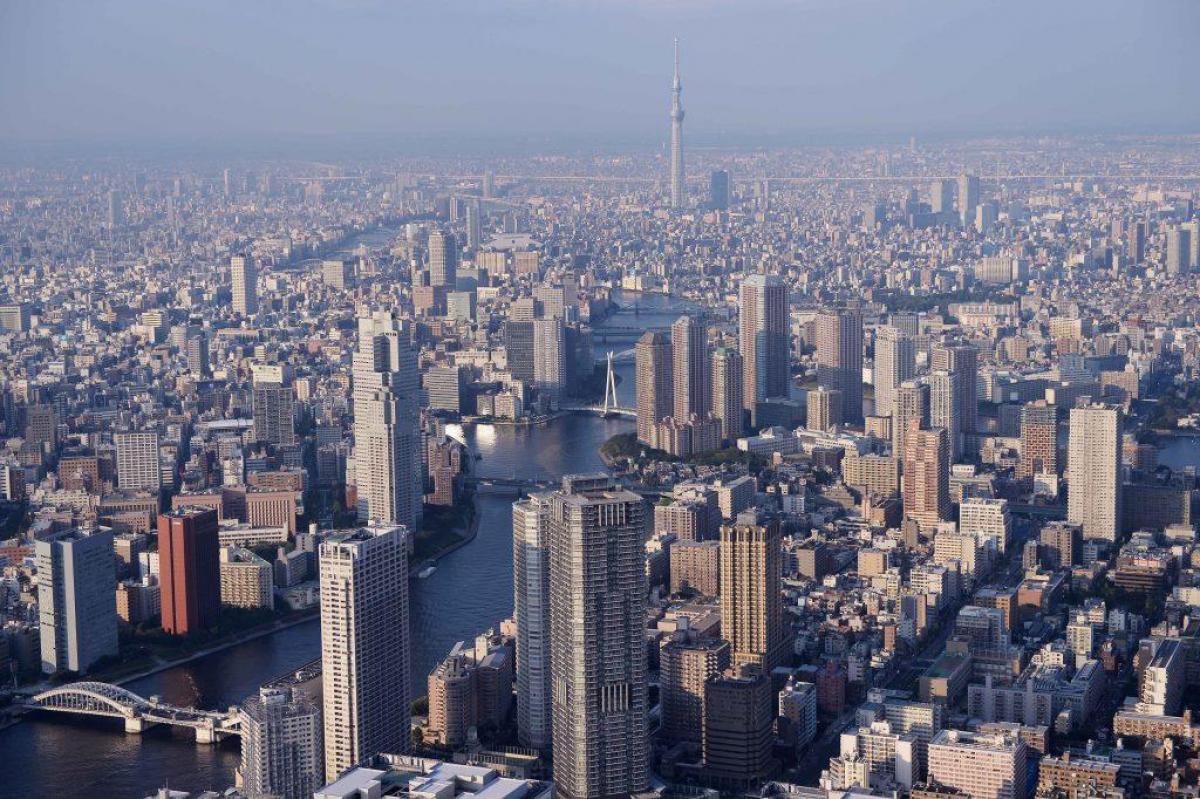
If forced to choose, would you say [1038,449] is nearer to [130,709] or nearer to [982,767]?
[982,767]

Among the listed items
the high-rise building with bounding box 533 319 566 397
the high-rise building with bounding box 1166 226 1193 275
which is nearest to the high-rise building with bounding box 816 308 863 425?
the high-rise building with bounding box 533 319 566 397

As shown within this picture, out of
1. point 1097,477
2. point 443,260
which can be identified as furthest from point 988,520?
point 443,260

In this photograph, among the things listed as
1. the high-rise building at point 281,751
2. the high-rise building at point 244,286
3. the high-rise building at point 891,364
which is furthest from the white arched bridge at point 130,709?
the high-rise building at point 244,286

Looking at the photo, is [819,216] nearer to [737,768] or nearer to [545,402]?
[545,402]

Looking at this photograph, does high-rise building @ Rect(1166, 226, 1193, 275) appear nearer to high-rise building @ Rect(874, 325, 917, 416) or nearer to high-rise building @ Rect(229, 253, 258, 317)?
high-rise building @ Rect(874, 325, 917, 416)

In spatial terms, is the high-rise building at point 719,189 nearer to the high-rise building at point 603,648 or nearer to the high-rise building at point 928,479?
the high-rise building at point 928,479

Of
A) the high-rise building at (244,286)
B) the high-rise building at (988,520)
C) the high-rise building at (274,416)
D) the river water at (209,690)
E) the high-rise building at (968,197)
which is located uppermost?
the high-rise building at (968,197)

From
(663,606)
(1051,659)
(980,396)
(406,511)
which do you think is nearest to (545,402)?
(980,396)
